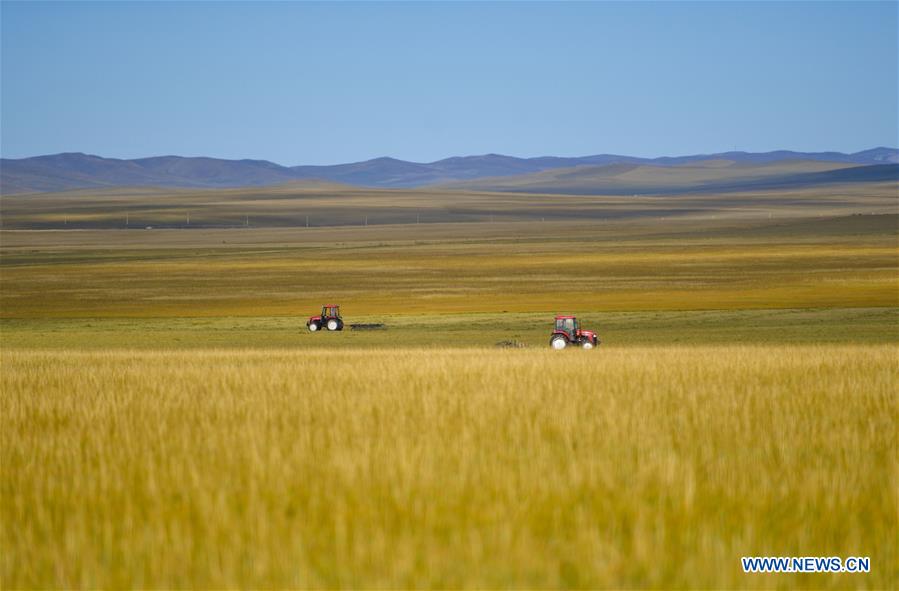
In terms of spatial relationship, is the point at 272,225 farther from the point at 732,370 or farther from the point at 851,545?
the point at 851,545

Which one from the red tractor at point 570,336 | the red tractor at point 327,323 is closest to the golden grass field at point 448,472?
the red tractor at point 570,336

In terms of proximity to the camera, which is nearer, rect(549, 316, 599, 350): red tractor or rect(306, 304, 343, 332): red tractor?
rect(549, 316, 599, 350): red tractor

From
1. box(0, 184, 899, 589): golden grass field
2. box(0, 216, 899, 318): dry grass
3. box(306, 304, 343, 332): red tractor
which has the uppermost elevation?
box(0, 184, 899, 589): golden grass field

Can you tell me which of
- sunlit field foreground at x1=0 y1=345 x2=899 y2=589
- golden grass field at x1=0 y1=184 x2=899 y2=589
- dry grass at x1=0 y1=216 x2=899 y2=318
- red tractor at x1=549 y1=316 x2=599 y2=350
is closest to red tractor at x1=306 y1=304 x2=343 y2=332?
dry grass at x1=0 y1=216 x2=899 y2=318

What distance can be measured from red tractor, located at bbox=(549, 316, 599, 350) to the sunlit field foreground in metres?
17.9

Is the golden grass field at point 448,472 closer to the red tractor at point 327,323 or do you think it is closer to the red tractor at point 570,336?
the red tractor at point 570,336

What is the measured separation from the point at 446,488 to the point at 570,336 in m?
24.3

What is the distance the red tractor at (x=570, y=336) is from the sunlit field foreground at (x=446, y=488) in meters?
17.9

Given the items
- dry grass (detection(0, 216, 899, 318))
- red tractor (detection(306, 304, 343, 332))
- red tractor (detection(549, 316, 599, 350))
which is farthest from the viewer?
dry grass (detection(0, 216, 899, 318))

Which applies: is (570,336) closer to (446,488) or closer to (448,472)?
(448,472)

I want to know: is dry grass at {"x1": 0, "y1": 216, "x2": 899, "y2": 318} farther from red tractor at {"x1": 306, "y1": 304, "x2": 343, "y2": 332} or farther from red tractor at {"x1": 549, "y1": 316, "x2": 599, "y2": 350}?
red tractor at {"x1": 549, "y1": 316, "x2": 599, "y2": 350}

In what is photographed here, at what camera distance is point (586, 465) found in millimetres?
8797

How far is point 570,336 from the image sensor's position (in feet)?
106

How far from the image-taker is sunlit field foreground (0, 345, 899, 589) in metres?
6.56
